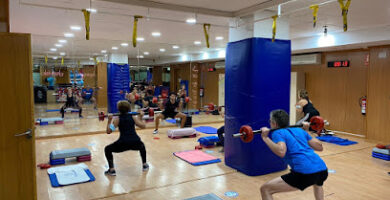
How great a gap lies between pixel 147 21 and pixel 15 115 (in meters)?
2.81

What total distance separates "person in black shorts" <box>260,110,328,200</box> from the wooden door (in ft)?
6.98

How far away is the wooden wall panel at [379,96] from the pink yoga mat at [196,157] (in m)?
3.89

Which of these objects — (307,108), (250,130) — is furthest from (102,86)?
(250,130)

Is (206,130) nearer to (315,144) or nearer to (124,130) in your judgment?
(124,130)

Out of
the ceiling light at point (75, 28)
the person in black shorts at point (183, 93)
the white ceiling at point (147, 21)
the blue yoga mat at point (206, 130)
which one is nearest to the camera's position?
the white ceiling at point (147, 21)

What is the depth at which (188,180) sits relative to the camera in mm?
3754

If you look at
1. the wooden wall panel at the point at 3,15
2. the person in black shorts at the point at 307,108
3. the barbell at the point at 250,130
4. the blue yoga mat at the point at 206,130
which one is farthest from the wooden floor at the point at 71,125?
the barbell at the point at 250,130

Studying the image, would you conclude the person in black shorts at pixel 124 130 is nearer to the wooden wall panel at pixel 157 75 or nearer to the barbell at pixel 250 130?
the barbell at pixel 250 130

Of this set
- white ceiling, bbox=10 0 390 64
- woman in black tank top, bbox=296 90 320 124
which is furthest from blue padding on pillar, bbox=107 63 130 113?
woman in black tank top, bbox=296 90 320 124

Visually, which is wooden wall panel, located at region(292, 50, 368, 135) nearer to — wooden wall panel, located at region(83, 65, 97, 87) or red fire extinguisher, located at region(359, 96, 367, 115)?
red fire extinguisher, located at region(359, 96, 367, 115)

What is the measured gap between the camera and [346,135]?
23.0 ft

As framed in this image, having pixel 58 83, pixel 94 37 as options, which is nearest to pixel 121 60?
pixel 94 37

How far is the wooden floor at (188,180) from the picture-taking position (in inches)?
130

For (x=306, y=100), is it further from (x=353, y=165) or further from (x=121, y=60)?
(x=121, y=60)
